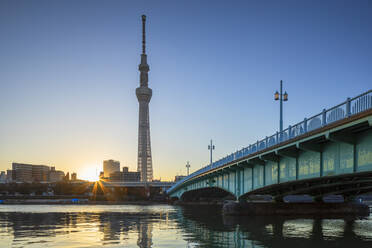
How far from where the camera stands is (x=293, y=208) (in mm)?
55875

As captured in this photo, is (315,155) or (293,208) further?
(293,208)

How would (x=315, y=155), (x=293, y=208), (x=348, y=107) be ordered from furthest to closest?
(x=293, y=208)
(x=315, y=155)
(x=348, y=107)

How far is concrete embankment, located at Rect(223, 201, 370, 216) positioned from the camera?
51.5 metres

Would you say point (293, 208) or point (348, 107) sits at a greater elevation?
point (348, 107)

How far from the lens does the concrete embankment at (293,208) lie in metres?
51.5

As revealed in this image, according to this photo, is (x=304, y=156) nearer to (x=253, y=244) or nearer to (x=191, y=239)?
(x=253, y=244)

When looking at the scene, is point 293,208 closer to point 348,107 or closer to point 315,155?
point 315,155

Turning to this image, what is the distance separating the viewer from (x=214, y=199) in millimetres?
126750

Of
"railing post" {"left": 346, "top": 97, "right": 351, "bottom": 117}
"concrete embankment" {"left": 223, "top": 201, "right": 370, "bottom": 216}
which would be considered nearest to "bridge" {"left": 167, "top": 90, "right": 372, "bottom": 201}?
"railing post" {"left": 346, "top": 97, "right": 351, "bottom": 117}

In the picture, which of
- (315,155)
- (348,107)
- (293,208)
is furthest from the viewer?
(293,208)

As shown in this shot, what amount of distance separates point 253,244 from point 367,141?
9587 millimetres

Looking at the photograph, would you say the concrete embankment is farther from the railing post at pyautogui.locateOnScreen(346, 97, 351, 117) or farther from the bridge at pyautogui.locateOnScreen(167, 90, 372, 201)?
the railing post at pyautogui.locateOnScreen(346, 97, 351, 117)

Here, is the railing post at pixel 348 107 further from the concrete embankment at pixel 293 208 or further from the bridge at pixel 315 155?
the concrete embankment at pixel 293 208

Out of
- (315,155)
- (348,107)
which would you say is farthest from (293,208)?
(348,107)
